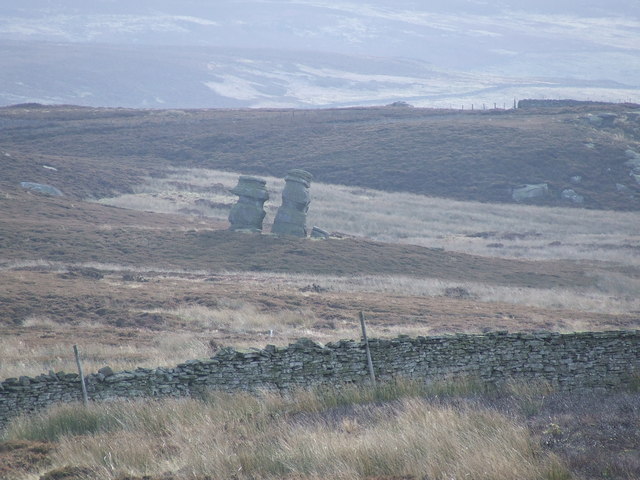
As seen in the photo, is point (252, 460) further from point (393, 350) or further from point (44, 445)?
point (393, 350)

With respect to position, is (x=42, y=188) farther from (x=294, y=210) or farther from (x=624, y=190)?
(x=624, y=190)

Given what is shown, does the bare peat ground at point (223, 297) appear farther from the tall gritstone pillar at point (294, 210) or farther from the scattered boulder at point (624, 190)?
the scattered boulder at point (624, 190)

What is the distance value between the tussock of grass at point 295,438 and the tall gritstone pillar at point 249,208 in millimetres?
35613

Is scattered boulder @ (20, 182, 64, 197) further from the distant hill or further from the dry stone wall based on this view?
the dry stone wall

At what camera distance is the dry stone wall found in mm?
12516

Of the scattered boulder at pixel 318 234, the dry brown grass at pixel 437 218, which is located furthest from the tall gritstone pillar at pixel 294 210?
the dry brown grass at pixel 437 218

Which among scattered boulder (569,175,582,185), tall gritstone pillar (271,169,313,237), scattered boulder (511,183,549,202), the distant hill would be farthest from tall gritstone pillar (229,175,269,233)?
scattered boulder (569,175,582,185)

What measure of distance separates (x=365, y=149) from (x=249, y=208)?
3724cm

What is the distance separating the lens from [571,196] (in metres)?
69.6

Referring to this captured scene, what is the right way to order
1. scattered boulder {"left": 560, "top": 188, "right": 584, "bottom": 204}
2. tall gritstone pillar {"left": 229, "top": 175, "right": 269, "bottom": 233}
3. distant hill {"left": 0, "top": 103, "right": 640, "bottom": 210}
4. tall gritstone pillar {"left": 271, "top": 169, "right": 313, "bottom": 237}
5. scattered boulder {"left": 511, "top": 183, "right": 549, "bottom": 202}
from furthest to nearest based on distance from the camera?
1. scattered boulder {"left": 511, "top": 183, "right": 549, "bottom": 202}
2. distant hill {"left": 0, "top": 103, "right": 640, "bottom": 210}
3. scattered boulder {"left": 560, "top": 188, "right": 584, "bottom": 204}
4. tall gritstone pillar {"left": 271, "top": 169, "right": 313, "bottom": 237}
5. tall gritstone pillar {"left": 229, "top": 175, "right": 269, "bottom": 233}

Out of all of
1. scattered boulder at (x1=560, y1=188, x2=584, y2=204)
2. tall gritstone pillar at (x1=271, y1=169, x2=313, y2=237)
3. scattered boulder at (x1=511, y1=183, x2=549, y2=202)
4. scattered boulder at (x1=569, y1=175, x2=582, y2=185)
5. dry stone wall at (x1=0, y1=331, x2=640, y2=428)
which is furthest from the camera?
scattered boulder at (x1=569, y1=175, x2=582, y2=185)

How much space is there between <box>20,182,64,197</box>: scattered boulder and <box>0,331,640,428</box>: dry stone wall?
148 feet

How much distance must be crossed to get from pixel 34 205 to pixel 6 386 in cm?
3984

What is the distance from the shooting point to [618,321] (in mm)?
26250
